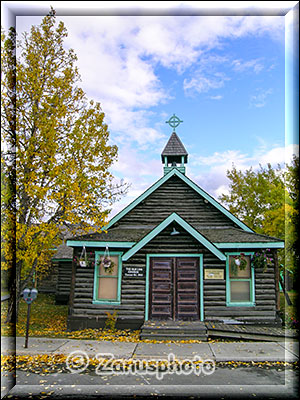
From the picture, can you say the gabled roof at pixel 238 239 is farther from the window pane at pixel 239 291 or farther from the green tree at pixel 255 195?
the green tree at pixel 255 195

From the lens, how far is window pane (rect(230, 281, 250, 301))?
40.0ft

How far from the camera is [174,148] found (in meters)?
18.0

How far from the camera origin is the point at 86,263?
12.1 m

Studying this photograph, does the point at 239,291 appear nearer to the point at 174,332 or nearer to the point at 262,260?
the point at 262,260

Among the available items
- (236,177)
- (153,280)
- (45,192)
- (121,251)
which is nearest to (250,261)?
(153,280)

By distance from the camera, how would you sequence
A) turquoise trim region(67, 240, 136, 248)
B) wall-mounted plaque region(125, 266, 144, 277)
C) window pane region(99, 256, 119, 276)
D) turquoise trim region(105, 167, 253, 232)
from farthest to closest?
turquoise trim region(105, 167, 253, 232) → window pane region(99, 256, 119, 276) → wall-mounted plaque region(125, 266, 144, 277) → turquoise trim region(67, 240, 136, 248)

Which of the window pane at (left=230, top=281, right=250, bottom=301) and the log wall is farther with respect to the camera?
the window pane at (left=230, top=281, right=250, bottom=301)

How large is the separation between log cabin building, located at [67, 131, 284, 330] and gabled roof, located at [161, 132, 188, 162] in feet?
21.3

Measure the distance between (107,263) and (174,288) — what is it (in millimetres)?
2685

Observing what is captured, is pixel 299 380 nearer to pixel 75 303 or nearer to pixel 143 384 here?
pixel 143 384

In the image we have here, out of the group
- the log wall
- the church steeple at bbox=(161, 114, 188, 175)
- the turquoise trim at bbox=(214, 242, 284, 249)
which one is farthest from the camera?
the church steeple at bbox=(161, 114, 188, 175)

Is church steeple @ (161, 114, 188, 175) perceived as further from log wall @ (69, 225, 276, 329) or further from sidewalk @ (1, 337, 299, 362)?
sidewalk @ (1, 337, 299, 362)

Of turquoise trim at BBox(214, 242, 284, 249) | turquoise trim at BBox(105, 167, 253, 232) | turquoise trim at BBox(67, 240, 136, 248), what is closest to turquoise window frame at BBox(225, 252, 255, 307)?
turquoise trim at BBox(214, 242, 284, 249)

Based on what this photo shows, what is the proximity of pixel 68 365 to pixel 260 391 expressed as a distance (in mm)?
4389
